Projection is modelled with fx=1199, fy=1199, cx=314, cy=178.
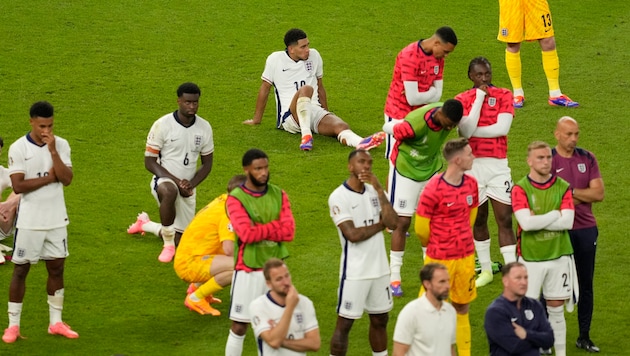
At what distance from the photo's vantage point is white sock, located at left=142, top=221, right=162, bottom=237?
41.3 ft

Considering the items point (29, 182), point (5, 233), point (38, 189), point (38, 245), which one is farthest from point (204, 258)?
point (5, 233)

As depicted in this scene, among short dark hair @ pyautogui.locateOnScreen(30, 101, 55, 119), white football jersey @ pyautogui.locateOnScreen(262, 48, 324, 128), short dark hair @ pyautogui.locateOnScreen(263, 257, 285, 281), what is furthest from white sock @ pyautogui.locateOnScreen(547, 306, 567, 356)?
white football jersey @ pyautogui.locateOnScreen(262, 48, 324, 128)

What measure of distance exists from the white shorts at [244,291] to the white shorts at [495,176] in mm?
2732

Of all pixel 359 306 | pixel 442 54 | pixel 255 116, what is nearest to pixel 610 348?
pixel 359 306

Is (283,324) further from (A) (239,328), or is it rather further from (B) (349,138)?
(B) (349,138)

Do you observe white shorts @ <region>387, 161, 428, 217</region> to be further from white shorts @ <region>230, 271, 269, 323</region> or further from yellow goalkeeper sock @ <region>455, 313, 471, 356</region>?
white shorts @ <region>230, 271, 269, 323</region>

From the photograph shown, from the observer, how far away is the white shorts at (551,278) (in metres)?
9.48

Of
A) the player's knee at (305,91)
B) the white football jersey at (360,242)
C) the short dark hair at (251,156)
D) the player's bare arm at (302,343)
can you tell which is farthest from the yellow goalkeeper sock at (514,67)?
the player's bare arm at (302,343)

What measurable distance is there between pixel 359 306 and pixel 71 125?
759 cm

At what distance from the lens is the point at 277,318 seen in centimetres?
834

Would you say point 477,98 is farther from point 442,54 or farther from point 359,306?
point 359,306

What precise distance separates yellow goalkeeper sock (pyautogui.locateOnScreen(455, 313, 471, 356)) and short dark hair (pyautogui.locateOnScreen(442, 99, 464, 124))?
5.90 ft

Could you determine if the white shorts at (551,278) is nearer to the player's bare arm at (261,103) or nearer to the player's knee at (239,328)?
the player's knee at (239,328)

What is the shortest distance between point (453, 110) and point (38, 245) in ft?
12.3
